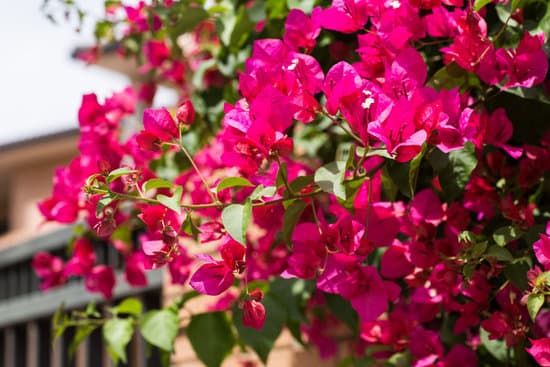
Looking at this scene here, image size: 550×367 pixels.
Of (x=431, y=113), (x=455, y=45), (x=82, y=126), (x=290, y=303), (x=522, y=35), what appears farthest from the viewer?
(x=290, y=303)

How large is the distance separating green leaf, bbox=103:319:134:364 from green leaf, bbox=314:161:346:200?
2.23 feet

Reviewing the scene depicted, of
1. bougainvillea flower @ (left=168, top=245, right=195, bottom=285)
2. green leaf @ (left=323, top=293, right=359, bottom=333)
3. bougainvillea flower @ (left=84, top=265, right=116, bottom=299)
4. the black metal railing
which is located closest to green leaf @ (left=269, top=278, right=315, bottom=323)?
green leaf @ (left=323, top=293, right=359, bottom=333)

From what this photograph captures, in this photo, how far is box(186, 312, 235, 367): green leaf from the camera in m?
1.44

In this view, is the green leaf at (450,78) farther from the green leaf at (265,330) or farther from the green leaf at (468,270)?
the green leaf at (265,330)

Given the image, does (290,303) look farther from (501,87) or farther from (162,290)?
(162,290)

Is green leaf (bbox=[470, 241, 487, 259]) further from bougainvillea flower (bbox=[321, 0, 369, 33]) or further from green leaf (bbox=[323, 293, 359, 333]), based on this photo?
green leaf (bbox=[323, 293, 359, 333])

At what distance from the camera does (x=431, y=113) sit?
0.95 m

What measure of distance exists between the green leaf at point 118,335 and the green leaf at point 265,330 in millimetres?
238

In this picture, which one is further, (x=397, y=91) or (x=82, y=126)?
(x=82, y=126)

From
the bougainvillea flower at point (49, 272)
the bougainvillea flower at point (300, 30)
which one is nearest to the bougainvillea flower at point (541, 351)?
the bougainvillea flower at point (300, 30)

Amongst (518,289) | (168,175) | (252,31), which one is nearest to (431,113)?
(518,289)

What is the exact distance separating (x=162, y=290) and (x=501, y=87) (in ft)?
6.18

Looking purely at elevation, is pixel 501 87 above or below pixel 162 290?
above

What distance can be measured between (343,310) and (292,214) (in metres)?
0.43
